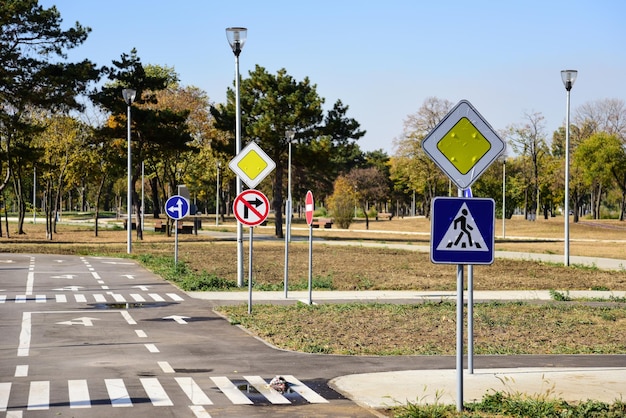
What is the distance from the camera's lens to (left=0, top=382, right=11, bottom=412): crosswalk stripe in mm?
8852

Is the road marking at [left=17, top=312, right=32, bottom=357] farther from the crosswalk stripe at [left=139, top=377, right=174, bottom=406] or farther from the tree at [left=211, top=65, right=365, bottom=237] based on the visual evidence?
the tree at [left=211, top=65, right=365, bottom=237]

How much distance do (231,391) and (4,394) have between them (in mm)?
2278

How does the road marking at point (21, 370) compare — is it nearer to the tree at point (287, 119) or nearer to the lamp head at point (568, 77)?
the lamp head at point (568, 77)

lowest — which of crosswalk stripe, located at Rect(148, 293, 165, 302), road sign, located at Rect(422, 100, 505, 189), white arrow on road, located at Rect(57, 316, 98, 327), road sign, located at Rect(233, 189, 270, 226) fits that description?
crosswalk stripe, located at Rect(148, 293, 165, 302)

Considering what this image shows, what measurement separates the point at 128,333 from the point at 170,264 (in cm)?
1676

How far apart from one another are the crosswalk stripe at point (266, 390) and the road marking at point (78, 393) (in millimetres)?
1764

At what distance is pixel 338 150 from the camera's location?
63969mm

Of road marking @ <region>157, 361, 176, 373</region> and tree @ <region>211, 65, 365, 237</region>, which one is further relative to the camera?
tree @ <region>211, 65, 365, 237</region>

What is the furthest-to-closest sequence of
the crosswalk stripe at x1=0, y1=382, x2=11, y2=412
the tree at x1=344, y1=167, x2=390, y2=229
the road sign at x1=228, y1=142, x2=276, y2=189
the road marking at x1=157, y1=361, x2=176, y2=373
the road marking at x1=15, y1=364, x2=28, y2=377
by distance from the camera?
the tree at x1=344, y1=167, x2=390, y2=229, the road sign at x1=228, y1=142, x2=276, y2=189, the road marking at x1=157, y1=361, x2=176, y2=373, the road marking at x1=15, y1=364, x2=28, y2=377, the crosswalk stripe at x1=0, y1=382, x2=11, y2=412

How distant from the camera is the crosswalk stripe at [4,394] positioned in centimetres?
885

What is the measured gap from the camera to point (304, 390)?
9969 millimetres

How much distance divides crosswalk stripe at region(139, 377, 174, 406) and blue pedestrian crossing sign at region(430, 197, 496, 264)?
302cm

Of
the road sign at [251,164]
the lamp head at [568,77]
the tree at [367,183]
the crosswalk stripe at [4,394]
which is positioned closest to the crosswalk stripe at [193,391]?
the crosswalk stripe at [4,394]

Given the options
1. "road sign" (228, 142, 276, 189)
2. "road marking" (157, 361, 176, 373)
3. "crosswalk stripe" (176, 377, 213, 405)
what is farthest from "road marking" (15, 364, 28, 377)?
"road sign" (228, 142, 276, 189)
